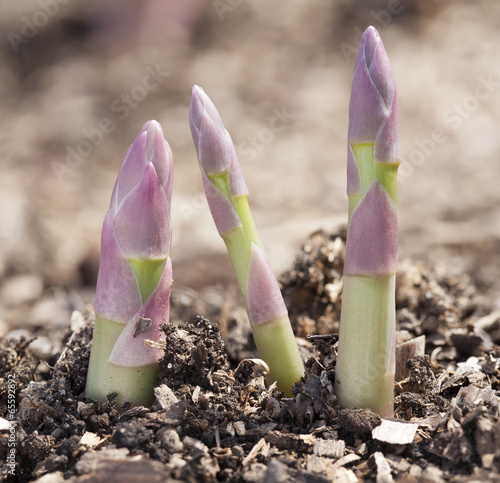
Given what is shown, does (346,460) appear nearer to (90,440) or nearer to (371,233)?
(371,233)

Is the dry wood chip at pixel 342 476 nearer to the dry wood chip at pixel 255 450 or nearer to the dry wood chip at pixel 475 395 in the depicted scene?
the dry wood chip at pixel 255 450

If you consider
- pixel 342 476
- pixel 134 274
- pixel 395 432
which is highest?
pixel 134 274

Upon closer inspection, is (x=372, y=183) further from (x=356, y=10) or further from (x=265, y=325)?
(x=356, y=10)

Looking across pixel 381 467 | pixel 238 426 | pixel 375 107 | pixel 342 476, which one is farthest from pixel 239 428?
pixel 375 107

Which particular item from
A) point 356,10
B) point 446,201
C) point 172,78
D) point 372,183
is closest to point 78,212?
point 172,78

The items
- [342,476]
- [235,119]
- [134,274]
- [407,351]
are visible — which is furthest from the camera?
[235,119]

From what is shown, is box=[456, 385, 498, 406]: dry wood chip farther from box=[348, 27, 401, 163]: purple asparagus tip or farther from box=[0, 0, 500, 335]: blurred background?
box=[0, 0, 500, 335]: blurred background
